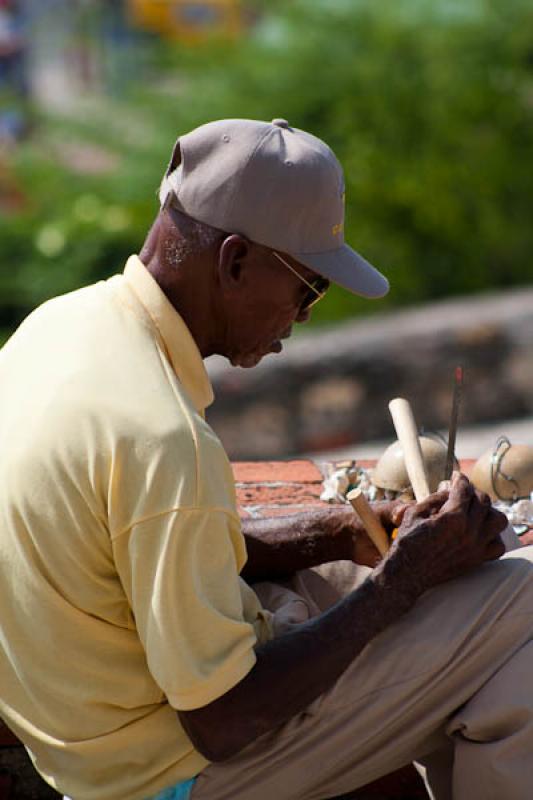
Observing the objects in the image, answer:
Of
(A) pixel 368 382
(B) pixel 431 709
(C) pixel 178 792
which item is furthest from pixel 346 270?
(A) pixel 368 382

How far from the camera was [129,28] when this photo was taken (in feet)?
35.0

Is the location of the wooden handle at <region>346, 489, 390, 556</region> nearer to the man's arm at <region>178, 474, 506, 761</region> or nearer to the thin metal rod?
the man's arm at <region>178, 474, 506, 761</region>

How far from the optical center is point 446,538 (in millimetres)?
2252

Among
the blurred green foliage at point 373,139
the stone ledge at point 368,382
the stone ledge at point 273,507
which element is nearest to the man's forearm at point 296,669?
the stone ledge at point 273,507

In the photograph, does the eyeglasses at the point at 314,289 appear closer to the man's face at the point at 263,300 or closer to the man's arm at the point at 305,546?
the man's face at the point at 263,300

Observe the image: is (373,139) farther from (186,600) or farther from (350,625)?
(186,600)

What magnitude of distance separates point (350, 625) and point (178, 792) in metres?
0.34

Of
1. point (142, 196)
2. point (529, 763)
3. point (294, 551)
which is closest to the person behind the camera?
point (529, 763)

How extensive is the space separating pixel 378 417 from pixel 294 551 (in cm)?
356

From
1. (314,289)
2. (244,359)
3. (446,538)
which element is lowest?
(446,538)

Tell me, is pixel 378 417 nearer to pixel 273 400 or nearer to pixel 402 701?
pixel 273 400

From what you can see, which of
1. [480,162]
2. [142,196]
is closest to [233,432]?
[142,196]

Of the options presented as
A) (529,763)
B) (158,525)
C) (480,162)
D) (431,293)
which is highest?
(158,525)

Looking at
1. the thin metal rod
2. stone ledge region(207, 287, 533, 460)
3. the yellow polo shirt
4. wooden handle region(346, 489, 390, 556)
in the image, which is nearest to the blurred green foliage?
stone ledge region(207, 287, 533, 460)
